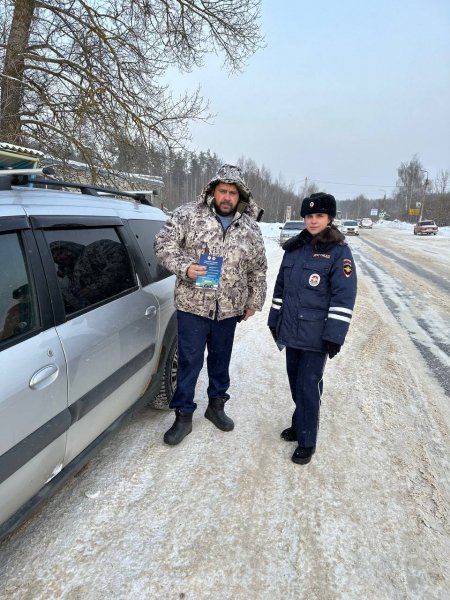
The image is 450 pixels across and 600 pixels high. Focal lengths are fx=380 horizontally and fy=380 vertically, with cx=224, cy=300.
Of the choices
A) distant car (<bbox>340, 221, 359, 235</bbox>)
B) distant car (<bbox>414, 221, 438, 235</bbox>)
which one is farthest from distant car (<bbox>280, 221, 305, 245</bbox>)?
distant car (<bbox>414, 221, 438, 235</bbox>)

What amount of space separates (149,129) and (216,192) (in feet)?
20.2

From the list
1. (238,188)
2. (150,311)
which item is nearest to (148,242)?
(150,311)

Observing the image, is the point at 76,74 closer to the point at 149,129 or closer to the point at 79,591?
the point at 149,129

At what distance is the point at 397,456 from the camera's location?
2695 mm

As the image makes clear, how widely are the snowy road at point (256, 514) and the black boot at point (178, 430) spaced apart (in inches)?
2.4

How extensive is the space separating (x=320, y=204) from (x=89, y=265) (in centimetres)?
150

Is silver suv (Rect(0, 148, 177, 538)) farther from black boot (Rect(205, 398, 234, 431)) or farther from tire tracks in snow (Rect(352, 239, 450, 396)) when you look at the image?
tire tracks in snow (Rect(352, 239, 450, 396))

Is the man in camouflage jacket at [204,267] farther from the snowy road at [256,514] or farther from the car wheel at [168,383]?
the snowy road at [256,514]

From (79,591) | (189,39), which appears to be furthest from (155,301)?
(189,39)

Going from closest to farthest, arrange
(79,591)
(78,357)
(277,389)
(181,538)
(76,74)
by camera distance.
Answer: (79,591)
(78,357)
(181,538)
(277,389)
(76,74)

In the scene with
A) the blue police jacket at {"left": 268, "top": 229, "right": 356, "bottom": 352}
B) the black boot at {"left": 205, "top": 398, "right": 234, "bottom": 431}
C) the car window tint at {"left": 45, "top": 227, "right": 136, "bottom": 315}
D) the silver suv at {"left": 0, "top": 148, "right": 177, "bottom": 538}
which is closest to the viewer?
the silver suv at {"left": 0, "top": 148, "right": 177, "bottom": 538}

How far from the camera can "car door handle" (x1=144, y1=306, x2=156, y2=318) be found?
2623 mm

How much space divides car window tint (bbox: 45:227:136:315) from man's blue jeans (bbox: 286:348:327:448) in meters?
1.31

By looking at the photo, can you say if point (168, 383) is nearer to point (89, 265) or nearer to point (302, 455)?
point (302, 455)
